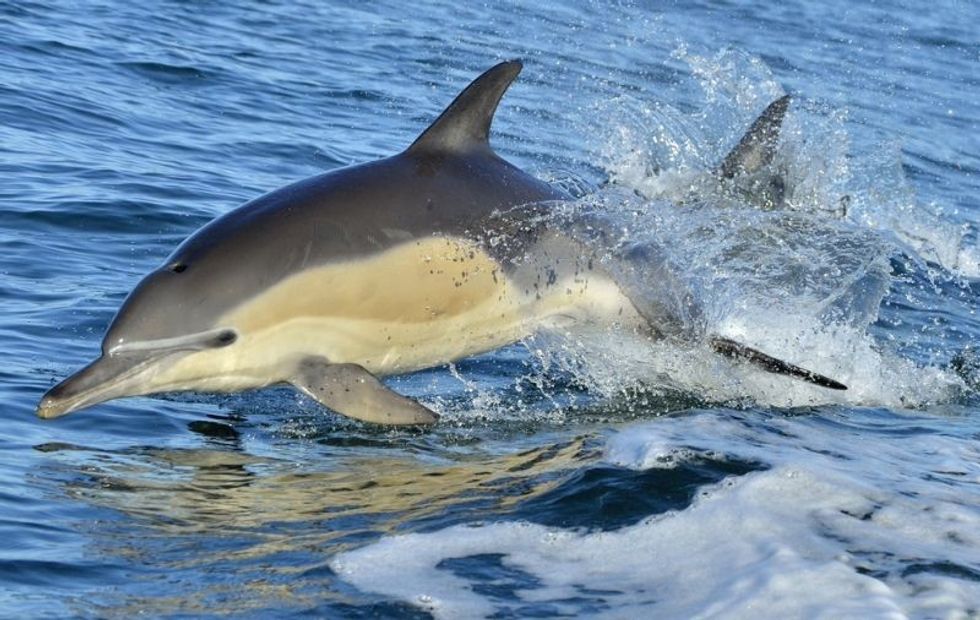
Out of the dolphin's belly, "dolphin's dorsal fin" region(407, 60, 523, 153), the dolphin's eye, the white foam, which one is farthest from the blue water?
"dolphin's dorsal fin" region(407, 60, 523, 153)

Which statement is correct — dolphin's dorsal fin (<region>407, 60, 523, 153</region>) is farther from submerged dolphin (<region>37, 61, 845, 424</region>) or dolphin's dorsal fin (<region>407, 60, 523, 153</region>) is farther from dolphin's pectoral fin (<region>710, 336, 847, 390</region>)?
dolphin's pectoral fin (<region>710, 336, 847, 390</region>)

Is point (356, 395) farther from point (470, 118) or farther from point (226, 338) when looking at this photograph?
point (470, 118)

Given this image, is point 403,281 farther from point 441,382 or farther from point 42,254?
point 42,254

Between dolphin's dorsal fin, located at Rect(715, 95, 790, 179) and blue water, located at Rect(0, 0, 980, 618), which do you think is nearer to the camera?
blue water, located at Rect(0, 0, 980, 618)

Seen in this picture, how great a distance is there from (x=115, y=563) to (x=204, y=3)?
1644 cm

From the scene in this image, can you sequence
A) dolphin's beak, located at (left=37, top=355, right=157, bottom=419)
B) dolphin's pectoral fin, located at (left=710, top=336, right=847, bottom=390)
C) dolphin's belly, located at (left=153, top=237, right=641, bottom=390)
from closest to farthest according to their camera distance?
1. dolphin's beak, located at (left=37, top=355, right=157, bottom=419)
2. dolphin's belly, located at (left=153, top=237, right=641, bottom=390)
3. dolphin's pectoral fin, located at (left=710, top=336, right=847, bottom=390)

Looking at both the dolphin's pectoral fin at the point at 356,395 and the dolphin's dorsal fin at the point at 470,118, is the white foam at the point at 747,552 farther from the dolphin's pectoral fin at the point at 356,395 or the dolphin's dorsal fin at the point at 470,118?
the dolphin's dorsal fin at the point at 470,118

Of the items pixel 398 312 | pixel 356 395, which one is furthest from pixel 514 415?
pixel 356 395

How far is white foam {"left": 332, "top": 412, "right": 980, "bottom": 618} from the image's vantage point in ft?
17.1

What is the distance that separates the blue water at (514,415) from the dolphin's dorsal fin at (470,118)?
2.59 ft

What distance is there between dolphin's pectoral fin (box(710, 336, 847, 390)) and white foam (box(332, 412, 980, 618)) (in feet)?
2.65

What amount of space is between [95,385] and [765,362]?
337cm

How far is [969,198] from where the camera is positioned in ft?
54.9

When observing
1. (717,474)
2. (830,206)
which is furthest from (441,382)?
(830,206)
